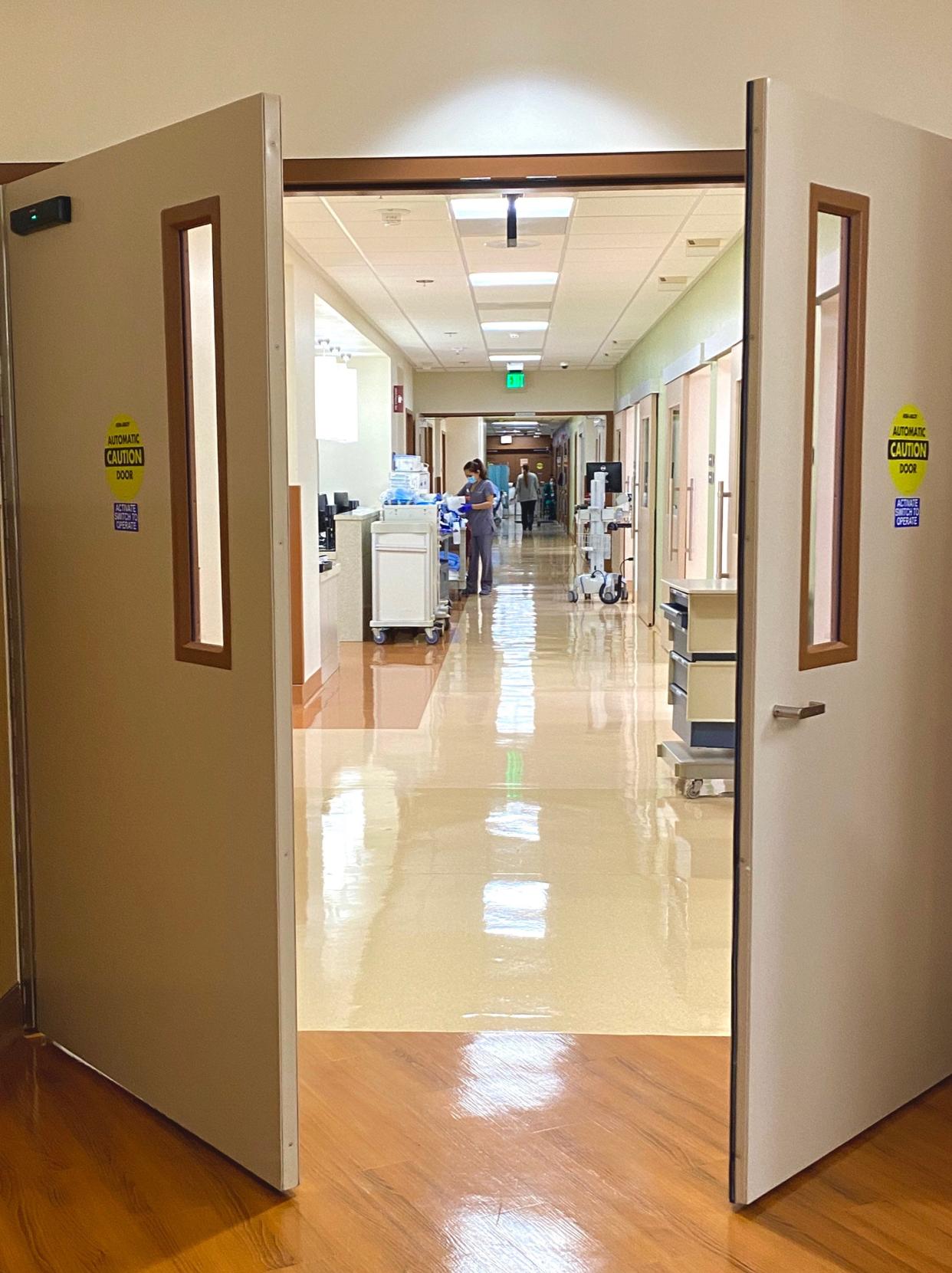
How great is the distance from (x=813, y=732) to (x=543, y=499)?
42489 millimetres

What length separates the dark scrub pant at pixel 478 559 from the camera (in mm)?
15086

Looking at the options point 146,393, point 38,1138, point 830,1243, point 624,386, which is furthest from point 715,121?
point 624,386

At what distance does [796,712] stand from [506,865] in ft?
8.32

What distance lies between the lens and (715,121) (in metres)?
3.39

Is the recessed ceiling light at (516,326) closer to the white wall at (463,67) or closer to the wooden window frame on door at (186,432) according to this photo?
the white wall at (463,67)

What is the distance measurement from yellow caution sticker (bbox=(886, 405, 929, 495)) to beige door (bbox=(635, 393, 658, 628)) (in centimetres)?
999

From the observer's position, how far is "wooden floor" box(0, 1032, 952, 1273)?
246 cm

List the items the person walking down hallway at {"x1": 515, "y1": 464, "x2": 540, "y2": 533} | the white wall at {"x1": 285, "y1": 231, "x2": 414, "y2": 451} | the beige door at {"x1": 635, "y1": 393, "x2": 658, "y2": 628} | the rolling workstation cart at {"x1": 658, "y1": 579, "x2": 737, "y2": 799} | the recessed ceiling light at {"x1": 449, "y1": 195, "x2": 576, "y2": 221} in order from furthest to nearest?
the person walking down hallway at {"x1": 515, "y1": 464, "x2": 540, "y2": 533} < the beige door at {"x1": 635, "y1": 393, "x2": 658, "y2": 628} < the white wall at {"x1": 285, "y1": 231, "x2": 414, "y2": 451} < the recessed ceiling light at {"x1": 449, "y1": 195, "x2": 576, "y2": 221} < the rolling workstation cart at {"x1": 658, "y1": 579, "x2": 737, "y2": 799}

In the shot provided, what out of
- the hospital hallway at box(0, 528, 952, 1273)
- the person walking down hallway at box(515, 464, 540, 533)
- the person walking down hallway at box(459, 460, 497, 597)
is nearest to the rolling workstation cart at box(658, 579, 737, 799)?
the hospital hallway at box(0, 528, 952, 1273)

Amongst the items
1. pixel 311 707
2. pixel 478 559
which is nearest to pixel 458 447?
pixel 478 559

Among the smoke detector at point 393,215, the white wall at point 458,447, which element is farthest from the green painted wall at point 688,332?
the white wall at point 458,447

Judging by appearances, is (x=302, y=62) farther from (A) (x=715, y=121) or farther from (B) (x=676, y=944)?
(B) (x=676, y=944)

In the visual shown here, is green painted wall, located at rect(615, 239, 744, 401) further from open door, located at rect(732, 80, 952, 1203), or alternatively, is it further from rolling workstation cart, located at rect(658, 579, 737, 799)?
open door, located at rect(732, 80, 952, 1203)

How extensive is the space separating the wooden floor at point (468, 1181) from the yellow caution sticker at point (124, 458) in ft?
5.03
